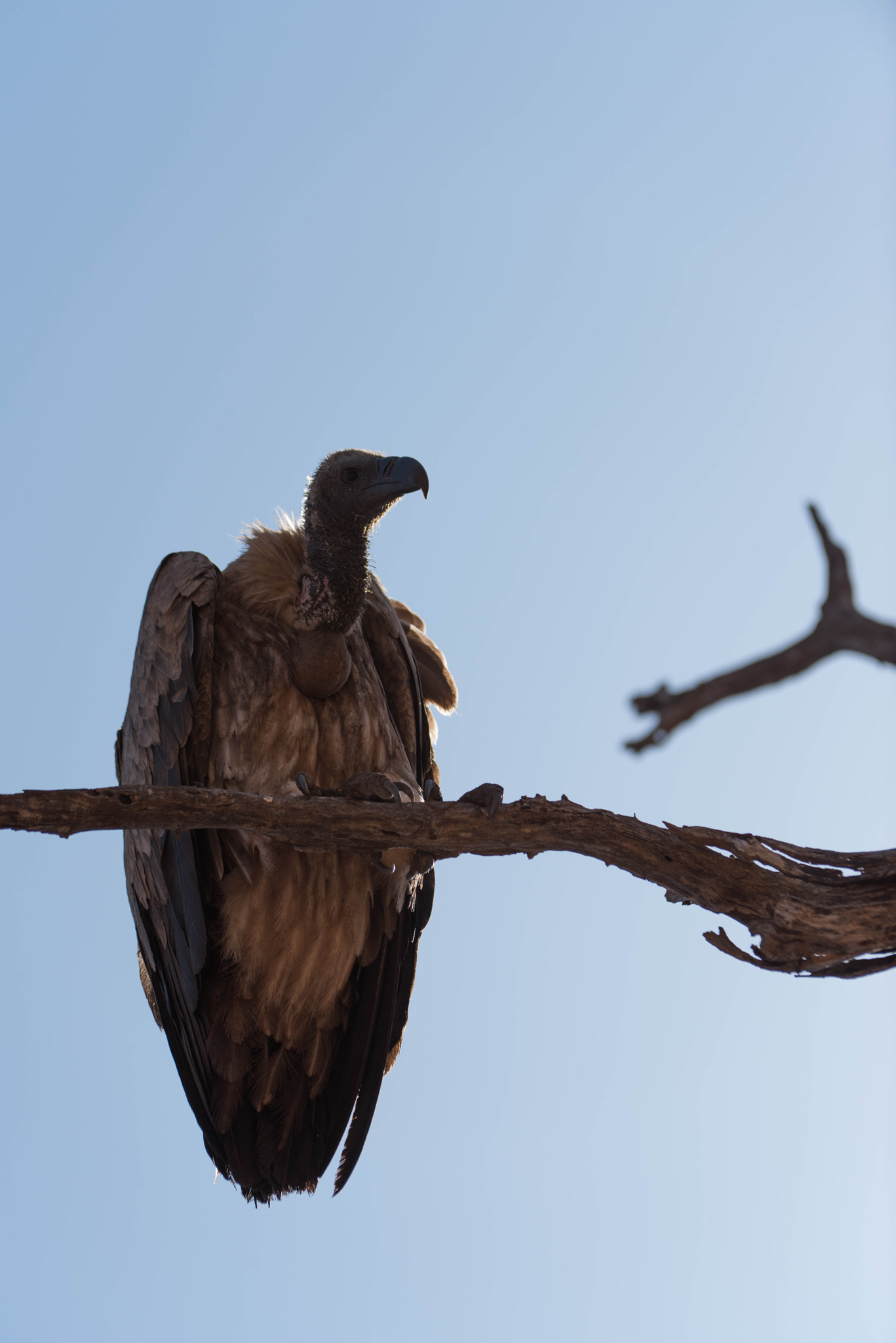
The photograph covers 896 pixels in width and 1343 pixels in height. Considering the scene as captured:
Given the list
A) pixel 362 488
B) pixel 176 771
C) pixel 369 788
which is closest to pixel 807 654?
pixel 369 788

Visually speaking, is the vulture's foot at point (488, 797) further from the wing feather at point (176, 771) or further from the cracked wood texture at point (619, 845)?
the wing feather at point (176, 771)

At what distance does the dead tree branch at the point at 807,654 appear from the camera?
213 cm

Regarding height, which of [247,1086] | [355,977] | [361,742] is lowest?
[247,1086]

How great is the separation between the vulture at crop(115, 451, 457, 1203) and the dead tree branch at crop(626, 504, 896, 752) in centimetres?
313

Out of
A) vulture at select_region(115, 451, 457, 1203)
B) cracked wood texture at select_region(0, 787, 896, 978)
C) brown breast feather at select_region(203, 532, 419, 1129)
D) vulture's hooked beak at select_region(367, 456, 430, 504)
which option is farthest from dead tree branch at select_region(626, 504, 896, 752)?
vulture's hooked beak at select_region(367, 456, 430, 504)

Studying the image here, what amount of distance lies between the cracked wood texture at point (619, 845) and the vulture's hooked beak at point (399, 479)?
7.00 ft

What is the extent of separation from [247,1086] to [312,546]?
2864 millimetres

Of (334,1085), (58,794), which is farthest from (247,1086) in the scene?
(58,794)

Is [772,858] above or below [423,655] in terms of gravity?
below

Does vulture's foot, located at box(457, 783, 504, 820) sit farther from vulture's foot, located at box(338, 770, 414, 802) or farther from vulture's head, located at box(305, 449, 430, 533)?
vulture's head, located at box(305, 449, 430, 533)

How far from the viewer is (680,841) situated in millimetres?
3980

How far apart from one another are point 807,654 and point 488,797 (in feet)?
6.96

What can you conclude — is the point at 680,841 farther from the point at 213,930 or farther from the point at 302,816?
the point at 213,930

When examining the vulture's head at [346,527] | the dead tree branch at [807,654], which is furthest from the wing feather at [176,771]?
the dead tree branch at [807,654]
